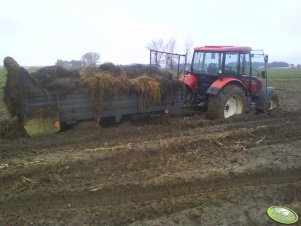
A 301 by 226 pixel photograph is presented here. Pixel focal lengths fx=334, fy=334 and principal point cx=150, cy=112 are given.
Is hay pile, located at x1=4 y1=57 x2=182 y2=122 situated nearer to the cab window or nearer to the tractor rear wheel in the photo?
the tractor rear wheel

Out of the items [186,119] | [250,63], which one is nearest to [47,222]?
[186,119]

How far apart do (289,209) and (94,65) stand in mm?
6802

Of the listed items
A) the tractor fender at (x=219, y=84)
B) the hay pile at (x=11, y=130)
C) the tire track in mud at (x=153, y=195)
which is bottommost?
the tire track in mud at (x=153, y=195)

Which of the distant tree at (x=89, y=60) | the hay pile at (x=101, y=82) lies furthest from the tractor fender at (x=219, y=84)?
the distant tree at (x=89, y=60)

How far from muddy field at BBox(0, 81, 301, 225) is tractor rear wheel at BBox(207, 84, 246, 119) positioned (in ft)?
6.32

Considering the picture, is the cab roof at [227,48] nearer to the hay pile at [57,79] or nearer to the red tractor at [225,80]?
the red tractor at [225,80]

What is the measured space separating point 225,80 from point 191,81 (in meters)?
1.18

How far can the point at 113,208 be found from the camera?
14.9 ft

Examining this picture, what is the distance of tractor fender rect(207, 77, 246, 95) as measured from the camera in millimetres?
9930

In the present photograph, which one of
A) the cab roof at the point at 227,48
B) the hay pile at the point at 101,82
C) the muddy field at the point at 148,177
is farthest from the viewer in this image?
the cab roof at the point at 227,48

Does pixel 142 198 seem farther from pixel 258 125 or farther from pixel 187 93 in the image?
pixel 187 93

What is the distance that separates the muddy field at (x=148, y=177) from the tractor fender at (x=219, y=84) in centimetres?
208

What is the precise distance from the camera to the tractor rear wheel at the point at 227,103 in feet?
32.9

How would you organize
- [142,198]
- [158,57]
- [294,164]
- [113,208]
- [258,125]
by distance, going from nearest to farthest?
1. [113,208]
2. [142,198]
3. [294,164]
4. [258,125]
5. [158,57]
